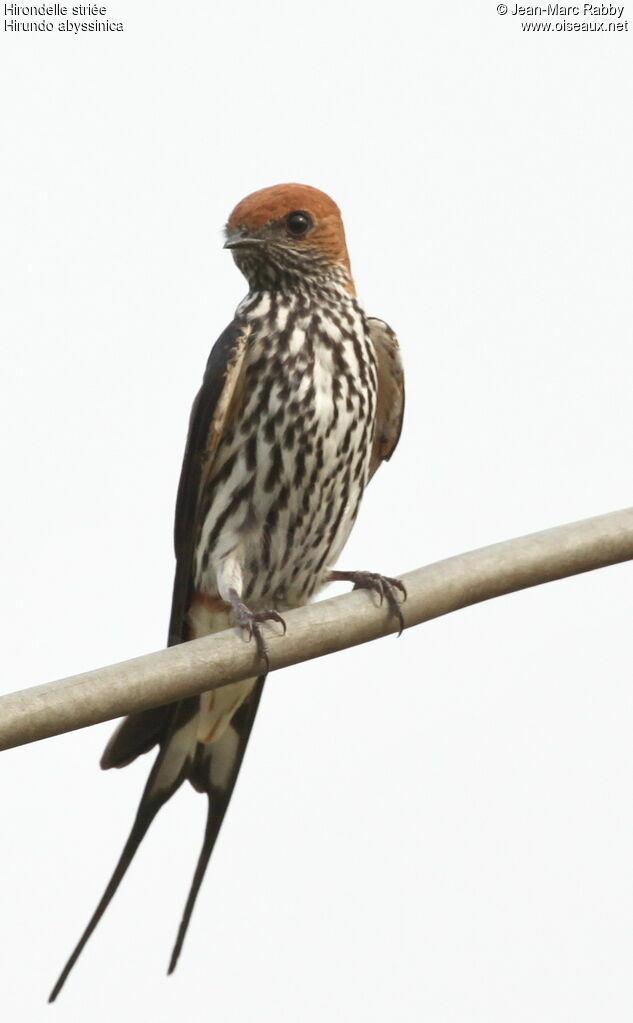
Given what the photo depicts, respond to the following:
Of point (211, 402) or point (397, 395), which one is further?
point (397, 395)

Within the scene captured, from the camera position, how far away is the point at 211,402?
5359mm

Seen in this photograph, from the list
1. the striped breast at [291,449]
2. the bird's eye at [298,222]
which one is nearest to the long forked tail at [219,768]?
the striped breast at [291,449]

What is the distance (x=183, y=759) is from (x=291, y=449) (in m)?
1.11

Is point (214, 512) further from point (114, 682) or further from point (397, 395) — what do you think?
point (114, 682)

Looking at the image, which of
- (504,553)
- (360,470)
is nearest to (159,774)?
(360,470)

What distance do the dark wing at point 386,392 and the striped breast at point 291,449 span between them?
0.76 feet

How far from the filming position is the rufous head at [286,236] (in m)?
5.45

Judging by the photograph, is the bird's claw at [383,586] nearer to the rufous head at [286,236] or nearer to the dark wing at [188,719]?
the dark wing at [188,719]

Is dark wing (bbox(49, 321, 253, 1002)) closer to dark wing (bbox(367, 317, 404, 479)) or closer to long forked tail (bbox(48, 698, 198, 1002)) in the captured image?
long forked tail (bbox(48, 698, 198, 1002))

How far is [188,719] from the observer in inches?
219

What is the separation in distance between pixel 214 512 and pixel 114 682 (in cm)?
208

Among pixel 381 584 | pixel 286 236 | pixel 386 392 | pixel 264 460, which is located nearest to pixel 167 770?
pixel 264 460

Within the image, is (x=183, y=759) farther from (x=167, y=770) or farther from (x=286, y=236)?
(x=286, y=236)

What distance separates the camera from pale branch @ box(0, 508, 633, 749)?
3.36 meters
